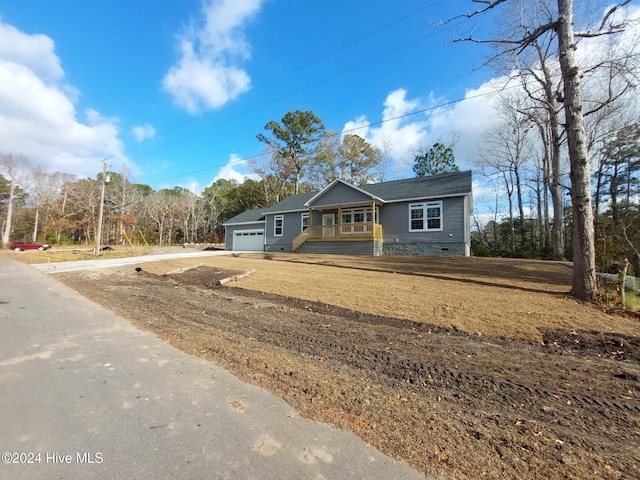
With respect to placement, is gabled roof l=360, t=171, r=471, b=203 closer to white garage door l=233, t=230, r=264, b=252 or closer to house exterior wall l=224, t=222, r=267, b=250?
house exterior wall l=224, t=222, r=267, b=250

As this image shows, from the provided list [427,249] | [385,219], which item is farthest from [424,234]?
[385,219]

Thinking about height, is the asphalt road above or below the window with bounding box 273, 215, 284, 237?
below

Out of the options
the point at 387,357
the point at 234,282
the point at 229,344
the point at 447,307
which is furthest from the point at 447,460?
the point at 234,282

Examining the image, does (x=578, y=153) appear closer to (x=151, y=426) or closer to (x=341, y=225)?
(x=151, y=426)

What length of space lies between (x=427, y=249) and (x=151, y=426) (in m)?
17.7

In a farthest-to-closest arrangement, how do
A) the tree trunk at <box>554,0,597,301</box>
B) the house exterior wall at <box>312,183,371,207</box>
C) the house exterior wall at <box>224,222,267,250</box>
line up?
the house exterior wall at <box>224,222,267,250</box> < the house exterior wall at <box>312,183,371,207</box> < the tree trunk at <box>554,0,597,301</box>

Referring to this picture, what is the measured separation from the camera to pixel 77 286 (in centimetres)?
1019

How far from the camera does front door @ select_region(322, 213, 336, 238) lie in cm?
2184

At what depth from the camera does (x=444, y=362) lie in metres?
3.83

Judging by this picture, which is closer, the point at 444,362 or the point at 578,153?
the point at 444,362

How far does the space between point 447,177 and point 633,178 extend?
1750cm

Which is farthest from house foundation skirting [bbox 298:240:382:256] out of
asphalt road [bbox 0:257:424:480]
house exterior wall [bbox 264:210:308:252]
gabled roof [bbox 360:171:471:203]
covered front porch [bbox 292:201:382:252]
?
asphalt road [bbox 0:257:424:480]

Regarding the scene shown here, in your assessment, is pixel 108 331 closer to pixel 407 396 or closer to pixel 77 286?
pixel 407 396

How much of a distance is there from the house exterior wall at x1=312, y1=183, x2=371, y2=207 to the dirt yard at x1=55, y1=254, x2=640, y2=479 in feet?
41.6
